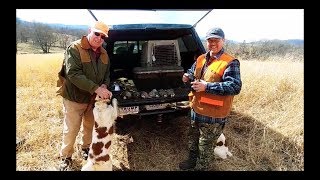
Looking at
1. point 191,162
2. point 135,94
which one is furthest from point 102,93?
point 191,162

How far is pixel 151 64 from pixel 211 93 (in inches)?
87.8

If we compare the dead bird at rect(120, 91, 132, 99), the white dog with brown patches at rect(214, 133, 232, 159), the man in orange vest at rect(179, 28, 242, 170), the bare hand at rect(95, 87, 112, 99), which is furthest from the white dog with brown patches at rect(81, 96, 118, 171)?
the white dog with brown patches at rect(214, 133, 232, 159)

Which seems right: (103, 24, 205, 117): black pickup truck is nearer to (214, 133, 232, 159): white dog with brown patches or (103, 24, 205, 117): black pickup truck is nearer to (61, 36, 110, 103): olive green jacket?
(61, 36, 110, 103): olive green jacket

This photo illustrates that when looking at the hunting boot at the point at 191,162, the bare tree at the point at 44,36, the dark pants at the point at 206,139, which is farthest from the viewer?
the bare tree at the point at 44,36

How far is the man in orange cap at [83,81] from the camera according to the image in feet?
13.7

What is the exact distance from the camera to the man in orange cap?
4.19 m

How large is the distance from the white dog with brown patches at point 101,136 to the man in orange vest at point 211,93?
3.63 feet

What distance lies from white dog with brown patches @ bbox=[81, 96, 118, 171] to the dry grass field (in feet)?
2.10

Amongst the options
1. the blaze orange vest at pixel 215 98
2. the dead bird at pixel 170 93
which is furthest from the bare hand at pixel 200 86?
the dead bird at pixel 170 93

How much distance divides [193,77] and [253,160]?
1.56 metres

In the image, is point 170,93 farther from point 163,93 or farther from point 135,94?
point 135,94

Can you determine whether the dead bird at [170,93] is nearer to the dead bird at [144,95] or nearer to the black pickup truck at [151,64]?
the black pickup truck at [151,64]

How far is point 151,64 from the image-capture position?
615 cm
